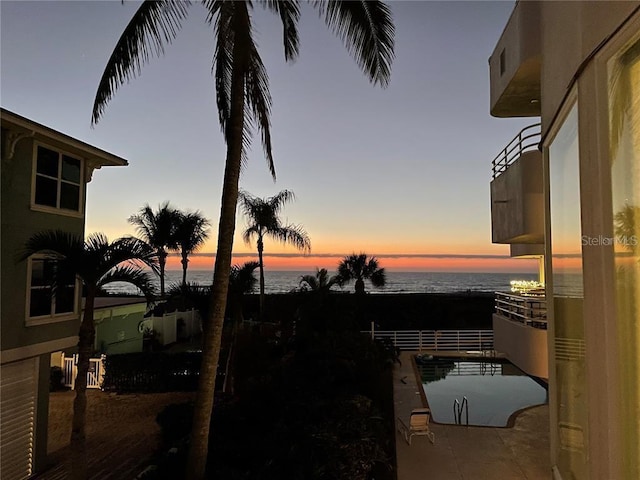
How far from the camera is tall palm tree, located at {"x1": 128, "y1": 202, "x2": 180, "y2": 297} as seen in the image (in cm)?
2916

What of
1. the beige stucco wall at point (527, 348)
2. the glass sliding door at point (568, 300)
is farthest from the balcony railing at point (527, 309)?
the glass sliding door at point (568, 300)

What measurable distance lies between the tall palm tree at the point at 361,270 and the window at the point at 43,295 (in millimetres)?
18535

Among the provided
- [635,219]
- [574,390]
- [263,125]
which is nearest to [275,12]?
[263,125]

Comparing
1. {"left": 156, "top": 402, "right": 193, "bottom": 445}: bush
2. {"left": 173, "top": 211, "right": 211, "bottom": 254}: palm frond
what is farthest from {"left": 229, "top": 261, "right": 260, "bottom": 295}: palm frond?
{"left": 173, "top": 211, "right": 211, "bottom": 254}: palm frond

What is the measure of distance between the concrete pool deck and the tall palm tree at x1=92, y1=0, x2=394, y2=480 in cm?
359

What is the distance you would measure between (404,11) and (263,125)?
14.9ft

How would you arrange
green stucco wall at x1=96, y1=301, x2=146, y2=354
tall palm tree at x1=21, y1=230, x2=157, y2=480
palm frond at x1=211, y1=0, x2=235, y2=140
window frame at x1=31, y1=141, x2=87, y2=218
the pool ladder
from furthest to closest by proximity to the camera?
green stucco wall at x1=96, y1=301, x2=146, y2=354, the pool ladder, window frame at x1=31, y1=141, x2=87, y2=218, tall palm tree at x1=21, y1=230, x2=157, y2=480, palm frond at x1=211, y1=0, x2=235, y2=140

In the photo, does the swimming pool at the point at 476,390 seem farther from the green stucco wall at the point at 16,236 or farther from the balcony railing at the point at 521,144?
the green stucco wall at the point at 16,236

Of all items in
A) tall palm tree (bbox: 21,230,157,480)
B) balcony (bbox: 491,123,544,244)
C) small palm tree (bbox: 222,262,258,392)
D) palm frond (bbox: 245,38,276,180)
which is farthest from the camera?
small palm tree (bbox: 222,262,258,392)

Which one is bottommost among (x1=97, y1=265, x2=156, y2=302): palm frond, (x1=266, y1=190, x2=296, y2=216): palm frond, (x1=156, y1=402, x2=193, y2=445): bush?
(x1=156, y1=402, x2=193, y2=445): bush

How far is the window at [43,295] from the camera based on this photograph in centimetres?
789

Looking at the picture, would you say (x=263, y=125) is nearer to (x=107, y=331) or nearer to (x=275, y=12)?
(x=275, y=12)

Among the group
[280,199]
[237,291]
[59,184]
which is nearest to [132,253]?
[59,184]

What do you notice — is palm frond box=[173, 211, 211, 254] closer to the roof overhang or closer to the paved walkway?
the paved walkway
